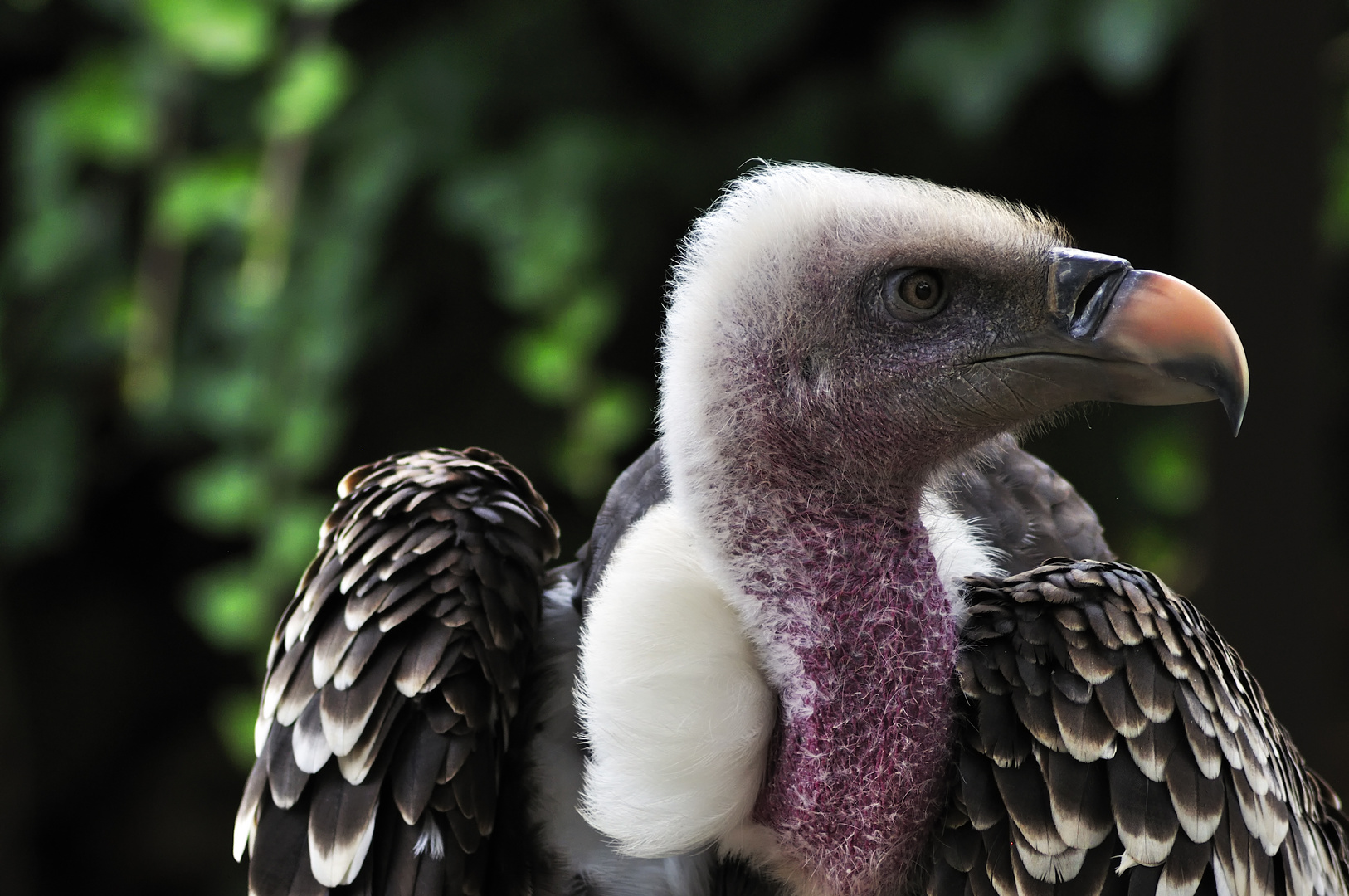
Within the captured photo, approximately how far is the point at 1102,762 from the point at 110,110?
168 centimetres

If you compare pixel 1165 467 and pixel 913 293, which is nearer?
pixel 913 293

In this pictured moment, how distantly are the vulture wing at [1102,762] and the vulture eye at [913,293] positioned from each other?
0.21m

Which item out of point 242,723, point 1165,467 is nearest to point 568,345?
point 242,723

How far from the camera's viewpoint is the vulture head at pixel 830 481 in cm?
89

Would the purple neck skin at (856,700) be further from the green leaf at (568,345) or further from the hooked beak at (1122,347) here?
the green leaf at (568,345)

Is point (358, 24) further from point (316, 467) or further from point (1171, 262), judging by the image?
point (1171, 262)

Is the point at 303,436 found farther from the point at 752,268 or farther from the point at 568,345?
the point at 752,268

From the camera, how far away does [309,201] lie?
2.04 meters

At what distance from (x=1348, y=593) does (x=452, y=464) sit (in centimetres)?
259

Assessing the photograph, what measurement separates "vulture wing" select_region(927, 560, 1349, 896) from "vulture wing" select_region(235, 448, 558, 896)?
354mm

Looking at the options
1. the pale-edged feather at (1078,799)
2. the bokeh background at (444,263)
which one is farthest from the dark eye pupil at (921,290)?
the bokeh background at (444,263)

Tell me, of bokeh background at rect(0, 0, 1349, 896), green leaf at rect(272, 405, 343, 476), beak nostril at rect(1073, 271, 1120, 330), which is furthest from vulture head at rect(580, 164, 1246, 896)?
green leaf at rect(272, 405, 343, 476)

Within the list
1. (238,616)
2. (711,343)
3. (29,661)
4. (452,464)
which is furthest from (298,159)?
(29,661)

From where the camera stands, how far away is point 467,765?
3.32ft
